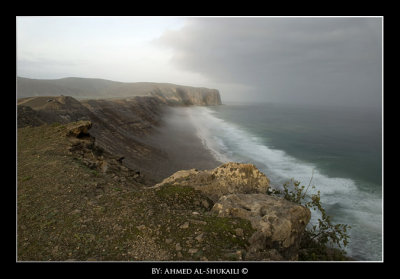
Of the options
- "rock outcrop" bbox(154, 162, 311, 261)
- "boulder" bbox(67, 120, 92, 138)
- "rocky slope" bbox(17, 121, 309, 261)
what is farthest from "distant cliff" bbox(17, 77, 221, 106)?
"rock outcrop" bbox(154, 162, 311, 261)

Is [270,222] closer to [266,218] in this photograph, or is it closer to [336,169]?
[266,218]

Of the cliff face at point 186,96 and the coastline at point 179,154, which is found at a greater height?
the cliff face at point 186,96

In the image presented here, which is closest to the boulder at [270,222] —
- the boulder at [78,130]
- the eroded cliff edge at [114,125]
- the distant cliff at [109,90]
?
the eroded cliff edge at [114,125]

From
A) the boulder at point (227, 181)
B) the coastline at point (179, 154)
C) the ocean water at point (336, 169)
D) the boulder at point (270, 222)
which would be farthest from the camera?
the coastline at point (179, 154)

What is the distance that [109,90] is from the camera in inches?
4382

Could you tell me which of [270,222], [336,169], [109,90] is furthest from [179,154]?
[109,90]

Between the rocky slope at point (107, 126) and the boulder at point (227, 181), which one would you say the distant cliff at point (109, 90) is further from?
the boulder at point (227, 181)

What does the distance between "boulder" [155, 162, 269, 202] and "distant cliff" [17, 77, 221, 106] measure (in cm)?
5496

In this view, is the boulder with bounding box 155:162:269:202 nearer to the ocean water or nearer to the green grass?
the green grass

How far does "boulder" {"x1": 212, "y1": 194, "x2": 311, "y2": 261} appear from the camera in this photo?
487cm

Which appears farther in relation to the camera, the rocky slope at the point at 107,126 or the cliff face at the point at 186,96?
the cliff face at the point at 186,96

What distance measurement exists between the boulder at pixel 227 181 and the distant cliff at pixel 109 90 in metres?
55.0

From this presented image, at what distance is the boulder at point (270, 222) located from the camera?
4871mm

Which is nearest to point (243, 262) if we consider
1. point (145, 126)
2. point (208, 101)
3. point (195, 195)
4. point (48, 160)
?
point (195, 195)
